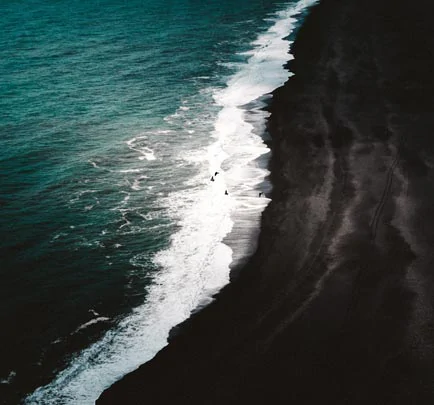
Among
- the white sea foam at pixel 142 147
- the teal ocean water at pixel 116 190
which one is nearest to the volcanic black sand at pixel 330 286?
the teal ocean water at pixel 116 190

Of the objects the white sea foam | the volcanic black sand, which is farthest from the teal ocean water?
the volcanic black sand

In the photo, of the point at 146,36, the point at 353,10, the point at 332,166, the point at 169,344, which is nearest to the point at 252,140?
the point at 332,166

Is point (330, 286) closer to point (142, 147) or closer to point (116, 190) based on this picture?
point (116, 190)

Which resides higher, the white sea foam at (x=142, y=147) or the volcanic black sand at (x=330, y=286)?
the white sea foam at (x=142, y=147)

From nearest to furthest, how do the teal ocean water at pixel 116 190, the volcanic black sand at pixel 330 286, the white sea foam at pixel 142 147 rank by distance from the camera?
the volcanic black sand at pixel 330 286 < the teal ocean water at pixel 116 190 < the white sea foam at pixel 142 147

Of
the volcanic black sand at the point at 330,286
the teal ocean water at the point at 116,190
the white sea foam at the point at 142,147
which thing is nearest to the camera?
the volcanic black sand at the point at 330,286

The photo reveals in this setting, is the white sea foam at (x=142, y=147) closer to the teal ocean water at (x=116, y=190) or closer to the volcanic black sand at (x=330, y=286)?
the teal ocean water at (x=116, y=190)

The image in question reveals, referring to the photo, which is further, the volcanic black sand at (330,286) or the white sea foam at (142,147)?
the white sea foam at (142,147)
